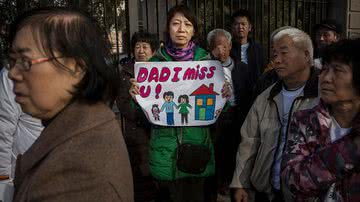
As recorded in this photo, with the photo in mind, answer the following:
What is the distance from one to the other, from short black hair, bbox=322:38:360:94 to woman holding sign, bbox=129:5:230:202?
1332mm

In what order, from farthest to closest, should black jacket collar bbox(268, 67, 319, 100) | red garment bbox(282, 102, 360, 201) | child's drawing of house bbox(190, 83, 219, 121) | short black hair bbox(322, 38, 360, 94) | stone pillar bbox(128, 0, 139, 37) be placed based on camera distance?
stone pillar bbox(128, 0, 139, 37), child's drawing of house bbox(190, 83, 219, 121), black jacket collar bbox(268, 67, 319, 100), short black hair bbox(322, 38, 360, 94), red garment bbox(282, 102, 360, 201)

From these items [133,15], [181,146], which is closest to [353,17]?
[133,15]

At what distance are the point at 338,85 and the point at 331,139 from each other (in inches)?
10.2

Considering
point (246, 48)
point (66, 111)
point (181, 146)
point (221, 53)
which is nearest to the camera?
point (66, 111)

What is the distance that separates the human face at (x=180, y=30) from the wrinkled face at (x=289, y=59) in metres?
0.79

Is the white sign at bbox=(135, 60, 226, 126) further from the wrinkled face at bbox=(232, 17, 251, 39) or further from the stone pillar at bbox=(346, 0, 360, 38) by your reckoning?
the stone pillar at bbox=(346, 0, 360, 38)

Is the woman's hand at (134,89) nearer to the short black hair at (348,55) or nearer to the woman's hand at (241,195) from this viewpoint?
the woman's hand at (241,195)

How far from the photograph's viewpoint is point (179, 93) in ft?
10.4

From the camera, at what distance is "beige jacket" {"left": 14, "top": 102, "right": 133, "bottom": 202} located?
1.06 metres

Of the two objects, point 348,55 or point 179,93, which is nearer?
point 348,55

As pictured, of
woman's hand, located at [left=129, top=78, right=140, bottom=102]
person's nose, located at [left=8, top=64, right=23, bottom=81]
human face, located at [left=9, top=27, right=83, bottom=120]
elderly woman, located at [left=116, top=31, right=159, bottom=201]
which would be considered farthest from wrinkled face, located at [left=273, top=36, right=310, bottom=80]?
person's nose, located at [left=8, top=64, right=23, bottom=81]

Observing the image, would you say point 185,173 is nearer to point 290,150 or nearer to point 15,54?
point 290,150

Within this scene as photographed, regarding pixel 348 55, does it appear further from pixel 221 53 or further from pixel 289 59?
pixel 221 53

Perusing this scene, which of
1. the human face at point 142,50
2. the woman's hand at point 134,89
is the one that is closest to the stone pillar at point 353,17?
the human face at point 142,50
